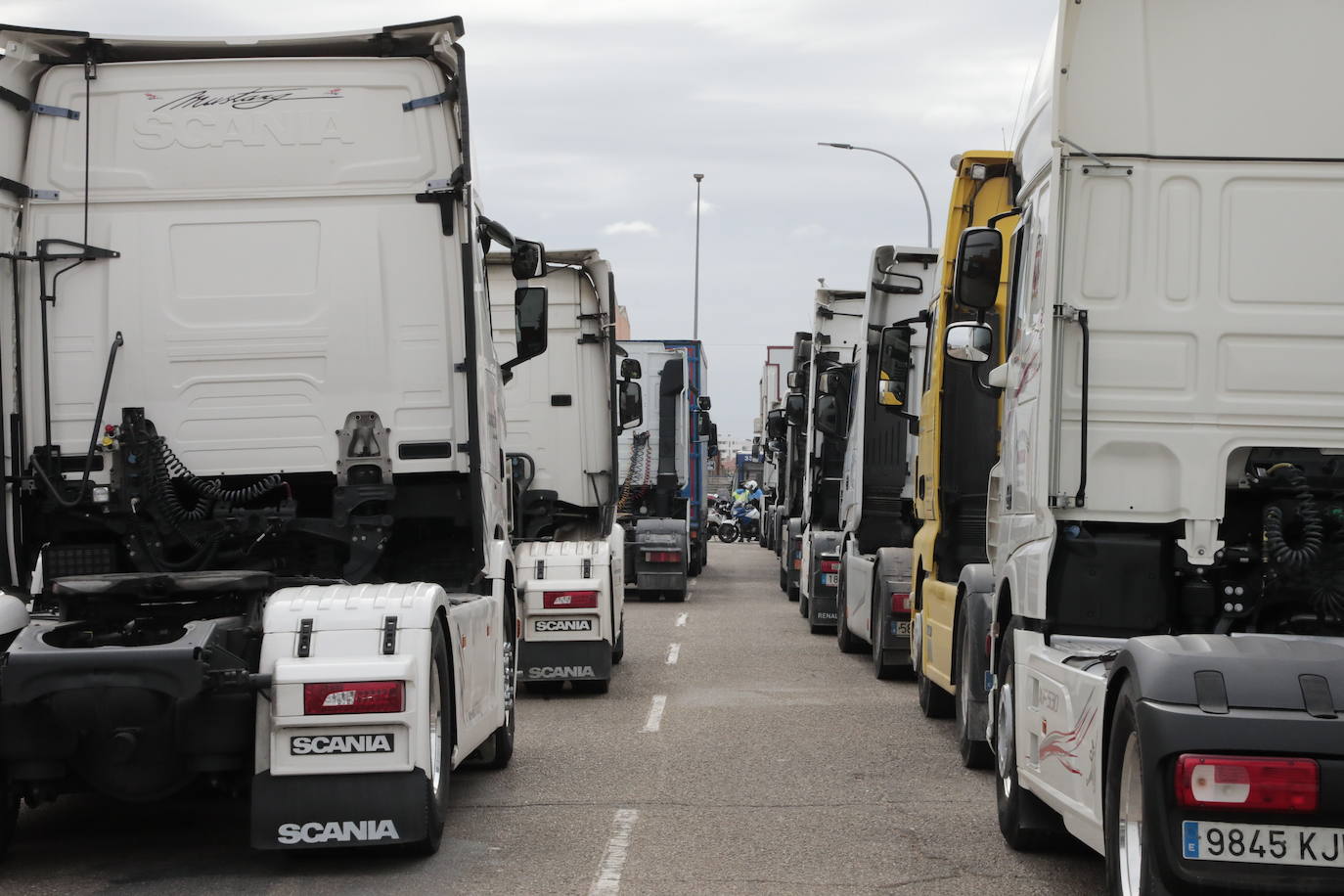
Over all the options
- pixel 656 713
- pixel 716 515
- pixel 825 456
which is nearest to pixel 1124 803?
pixel 656 713

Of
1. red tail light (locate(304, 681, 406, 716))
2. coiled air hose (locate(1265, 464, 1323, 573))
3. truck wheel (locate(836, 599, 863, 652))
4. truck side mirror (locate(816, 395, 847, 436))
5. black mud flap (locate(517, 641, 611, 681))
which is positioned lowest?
truck wheel (locate(836, 599, 863, 652))

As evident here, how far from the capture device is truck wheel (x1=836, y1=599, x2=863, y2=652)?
52.7 ft

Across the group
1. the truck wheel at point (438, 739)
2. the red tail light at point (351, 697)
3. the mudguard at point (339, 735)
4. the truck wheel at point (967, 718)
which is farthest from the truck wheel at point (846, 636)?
the red tail light at point (351, 697)

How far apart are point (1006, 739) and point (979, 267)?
2069mm

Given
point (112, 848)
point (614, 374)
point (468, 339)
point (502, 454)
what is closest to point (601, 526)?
point (614, 374)

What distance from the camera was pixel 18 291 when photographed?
7992 mm

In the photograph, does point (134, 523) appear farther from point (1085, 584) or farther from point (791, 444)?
point (791, 444)

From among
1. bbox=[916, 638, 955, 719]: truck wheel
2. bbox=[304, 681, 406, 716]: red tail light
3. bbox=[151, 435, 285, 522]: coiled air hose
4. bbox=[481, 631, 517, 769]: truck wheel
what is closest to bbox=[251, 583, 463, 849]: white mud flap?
bbox=[304, 681, 406, 716]: red tail light

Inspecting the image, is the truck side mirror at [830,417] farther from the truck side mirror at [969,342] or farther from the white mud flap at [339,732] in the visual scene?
the white mud flap at [339,732]

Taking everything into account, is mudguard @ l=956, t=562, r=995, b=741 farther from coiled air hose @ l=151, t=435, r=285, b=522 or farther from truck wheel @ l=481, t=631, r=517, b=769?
Answer: coiled air hose @ l=151, t=435, r=285, b=522

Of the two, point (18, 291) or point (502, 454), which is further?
point (502, 454)

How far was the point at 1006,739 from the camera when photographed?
7430 mm

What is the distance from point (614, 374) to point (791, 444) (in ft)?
30.4

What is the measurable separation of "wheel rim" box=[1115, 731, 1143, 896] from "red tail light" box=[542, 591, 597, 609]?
7.61 m
